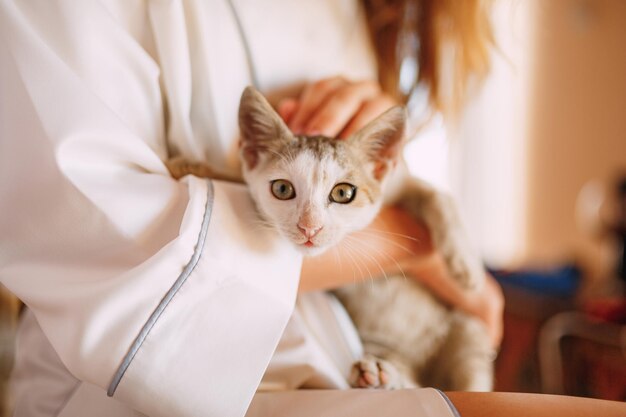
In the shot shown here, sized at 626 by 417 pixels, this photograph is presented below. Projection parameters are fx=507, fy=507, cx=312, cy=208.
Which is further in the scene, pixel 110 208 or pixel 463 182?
pixel 463 182

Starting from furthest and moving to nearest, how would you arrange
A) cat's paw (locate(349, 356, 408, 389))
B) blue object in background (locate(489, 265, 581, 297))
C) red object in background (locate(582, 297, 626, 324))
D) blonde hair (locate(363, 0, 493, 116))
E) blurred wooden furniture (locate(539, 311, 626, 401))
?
blue object in background (locate(489, 265, 581, 297)) → red object in background (locate(582, 297, 626, 324)) → blurred wooden furniture (locate(539, 311, 626, 401)) → blonde hair (locate(363, 0, 493, 116)) → cat's paw (locate(349, 356, 408, 389))

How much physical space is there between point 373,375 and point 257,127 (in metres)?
0.40

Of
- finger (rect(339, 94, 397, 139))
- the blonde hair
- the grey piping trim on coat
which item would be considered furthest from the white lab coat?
the blonde hair

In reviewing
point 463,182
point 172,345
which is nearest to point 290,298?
point 172,345

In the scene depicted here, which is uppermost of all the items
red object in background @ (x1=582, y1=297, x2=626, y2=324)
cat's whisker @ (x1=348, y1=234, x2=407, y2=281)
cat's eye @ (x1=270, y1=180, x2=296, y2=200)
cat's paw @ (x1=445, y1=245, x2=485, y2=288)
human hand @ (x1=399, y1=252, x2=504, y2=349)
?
cat's eye @ (x1=270, y1=180, x2=296, y2=200)

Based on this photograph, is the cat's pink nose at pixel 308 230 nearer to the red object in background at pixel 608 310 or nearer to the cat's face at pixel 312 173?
the cat's face at pixel 312 173

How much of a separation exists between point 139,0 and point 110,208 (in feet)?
1.12

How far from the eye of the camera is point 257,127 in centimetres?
72

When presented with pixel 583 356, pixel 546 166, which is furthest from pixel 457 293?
pixel 546 166

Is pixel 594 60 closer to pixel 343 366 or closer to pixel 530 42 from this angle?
pixel 530 42

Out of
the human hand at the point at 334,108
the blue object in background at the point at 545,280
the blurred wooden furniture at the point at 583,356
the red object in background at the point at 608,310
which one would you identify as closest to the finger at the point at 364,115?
the human hand at the point at 334,108

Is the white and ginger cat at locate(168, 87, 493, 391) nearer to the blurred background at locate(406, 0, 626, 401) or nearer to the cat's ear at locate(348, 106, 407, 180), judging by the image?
the cat's ear at locate(348, 106, 407, 180)

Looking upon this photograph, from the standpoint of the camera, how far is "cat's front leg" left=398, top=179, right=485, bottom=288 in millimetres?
923

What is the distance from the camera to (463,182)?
310 cm
